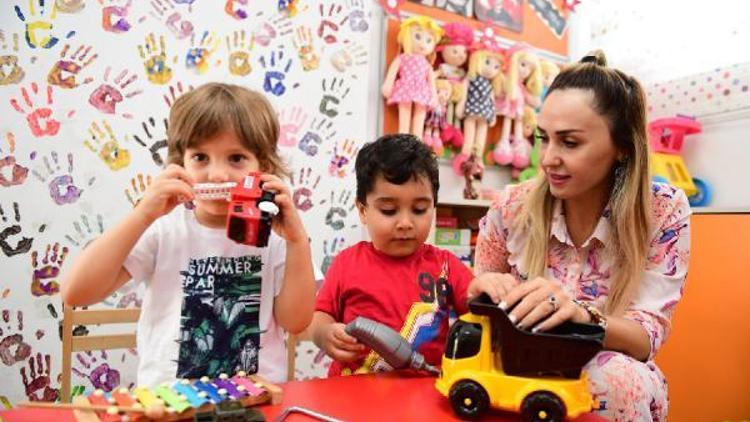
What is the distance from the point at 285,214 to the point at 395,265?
33 centimetres

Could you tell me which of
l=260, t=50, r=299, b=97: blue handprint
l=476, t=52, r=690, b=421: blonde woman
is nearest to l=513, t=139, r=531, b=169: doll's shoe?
l=260, t=50, r=299, b=97: blue handprint

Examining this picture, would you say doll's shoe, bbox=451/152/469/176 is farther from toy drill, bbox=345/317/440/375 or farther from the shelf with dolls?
toy drill, bbox=345/317/440/375

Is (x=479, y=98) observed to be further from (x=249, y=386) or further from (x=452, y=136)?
(x=249, y=386)

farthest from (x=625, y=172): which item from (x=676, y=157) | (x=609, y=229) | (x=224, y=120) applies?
(x=676, y=157)

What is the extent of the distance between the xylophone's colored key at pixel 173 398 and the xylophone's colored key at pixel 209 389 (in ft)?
0.09

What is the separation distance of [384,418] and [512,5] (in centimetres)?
260

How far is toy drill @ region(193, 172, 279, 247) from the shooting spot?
70cm

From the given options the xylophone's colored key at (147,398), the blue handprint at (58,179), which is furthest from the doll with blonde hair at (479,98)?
the xylophone's colored key at (147,398)

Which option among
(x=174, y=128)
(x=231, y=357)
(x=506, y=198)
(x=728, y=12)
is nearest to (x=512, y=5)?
(x=728, y=12)

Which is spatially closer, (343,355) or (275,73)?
(343,355)

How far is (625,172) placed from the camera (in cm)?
110

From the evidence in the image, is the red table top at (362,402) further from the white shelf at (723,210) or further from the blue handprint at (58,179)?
the white shelf at (723,210)

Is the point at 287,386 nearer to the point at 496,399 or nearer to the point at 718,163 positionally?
the point at 496,399

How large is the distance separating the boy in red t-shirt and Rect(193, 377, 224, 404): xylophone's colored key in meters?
0.36
